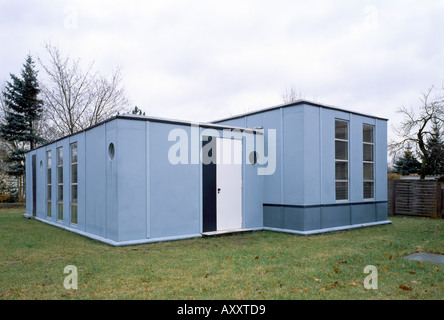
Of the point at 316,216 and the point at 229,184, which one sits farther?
the point at 229,184

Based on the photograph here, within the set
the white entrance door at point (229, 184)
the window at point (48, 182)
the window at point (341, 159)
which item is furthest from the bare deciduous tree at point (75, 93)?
the window at point (341, 159)

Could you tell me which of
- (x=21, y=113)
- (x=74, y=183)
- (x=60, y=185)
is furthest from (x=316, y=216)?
(x=21, y=113)

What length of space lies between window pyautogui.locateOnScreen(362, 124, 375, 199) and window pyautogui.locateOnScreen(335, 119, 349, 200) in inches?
41.4

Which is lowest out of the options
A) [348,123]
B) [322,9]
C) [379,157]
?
[379,157]

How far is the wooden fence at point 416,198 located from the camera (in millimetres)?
13375

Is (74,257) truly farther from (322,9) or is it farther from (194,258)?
(322,9)

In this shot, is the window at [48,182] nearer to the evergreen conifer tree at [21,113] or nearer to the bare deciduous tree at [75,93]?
the bare deciduous tree at [75,93]

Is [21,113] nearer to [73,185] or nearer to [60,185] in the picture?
[60,185]

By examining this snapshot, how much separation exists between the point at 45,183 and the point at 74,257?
778 centimetres

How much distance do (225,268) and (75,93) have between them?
22011 mm

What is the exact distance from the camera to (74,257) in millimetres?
6492

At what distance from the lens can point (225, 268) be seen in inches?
217

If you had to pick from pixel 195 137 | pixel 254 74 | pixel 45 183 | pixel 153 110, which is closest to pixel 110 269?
pixel 195 137
